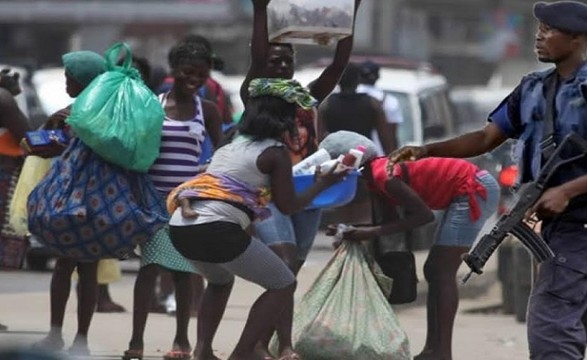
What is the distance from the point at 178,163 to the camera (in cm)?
995

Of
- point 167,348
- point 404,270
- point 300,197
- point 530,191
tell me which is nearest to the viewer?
point 530,191

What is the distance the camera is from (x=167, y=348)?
1076cm

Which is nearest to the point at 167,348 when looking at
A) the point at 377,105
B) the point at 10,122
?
the point at 10,122

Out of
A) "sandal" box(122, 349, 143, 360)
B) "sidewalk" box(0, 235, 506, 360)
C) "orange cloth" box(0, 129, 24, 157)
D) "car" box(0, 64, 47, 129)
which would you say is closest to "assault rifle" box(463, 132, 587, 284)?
"sidewalk" box(0, 235, 506, 360)

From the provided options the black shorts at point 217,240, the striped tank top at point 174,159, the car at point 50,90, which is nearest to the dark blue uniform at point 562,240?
the black shorts at point 217,240

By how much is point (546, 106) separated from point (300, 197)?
177 cm

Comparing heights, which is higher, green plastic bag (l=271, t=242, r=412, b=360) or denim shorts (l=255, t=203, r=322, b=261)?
denim shorts (l=255, t=203, r=322, b=261)

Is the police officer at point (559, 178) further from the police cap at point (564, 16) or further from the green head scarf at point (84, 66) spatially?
the green head scarf at point (84, 66)

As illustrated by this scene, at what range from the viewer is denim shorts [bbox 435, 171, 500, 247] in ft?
33.0

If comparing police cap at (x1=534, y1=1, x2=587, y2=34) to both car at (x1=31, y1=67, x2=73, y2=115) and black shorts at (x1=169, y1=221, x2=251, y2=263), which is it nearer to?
black shorts at (x1=169, y1=221, x2=251, y2=263)

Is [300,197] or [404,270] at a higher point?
[300,197]

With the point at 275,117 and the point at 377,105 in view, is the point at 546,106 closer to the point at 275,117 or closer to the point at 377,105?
the point at 275,117

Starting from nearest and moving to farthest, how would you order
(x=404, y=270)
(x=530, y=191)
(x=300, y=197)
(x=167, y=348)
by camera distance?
(x=530, y=191), (x=300, y=197), (x=404, y=270), (x=167, y=348)

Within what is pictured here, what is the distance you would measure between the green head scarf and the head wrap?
4.53ft
